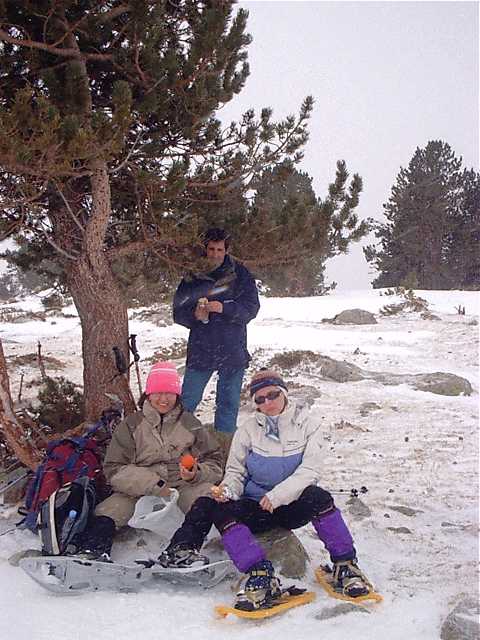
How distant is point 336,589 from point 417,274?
30.6 metres

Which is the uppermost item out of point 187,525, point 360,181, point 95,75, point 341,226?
point 95,75

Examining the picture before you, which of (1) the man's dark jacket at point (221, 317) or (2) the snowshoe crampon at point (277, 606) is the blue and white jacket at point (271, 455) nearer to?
(2) the snowshoe crampon at point (277, 606)

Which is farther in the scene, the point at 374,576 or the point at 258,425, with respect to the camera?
the point at 258,425

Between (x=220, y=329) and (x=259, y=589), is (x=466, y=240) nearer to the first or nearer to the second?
(x=220, y=329)

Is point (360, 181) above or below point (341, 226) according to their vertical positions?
above

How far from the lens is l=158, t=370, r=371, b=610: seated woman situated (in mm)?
3459

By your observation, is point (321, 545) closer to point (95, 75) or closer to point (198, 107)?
point (198, 107)

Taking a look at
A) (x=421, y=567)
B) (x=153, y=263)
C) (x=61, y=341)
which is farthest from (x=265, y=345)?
(x=421, y=567)

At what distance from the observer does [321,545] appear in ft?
14.0

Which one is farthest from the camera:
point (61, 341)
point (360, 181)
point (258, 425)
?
point (61, 341)

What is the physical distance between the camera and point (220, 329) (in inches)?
215

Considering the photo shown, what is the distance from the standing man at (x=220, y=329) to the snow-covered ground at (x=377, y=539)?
53.2 inches

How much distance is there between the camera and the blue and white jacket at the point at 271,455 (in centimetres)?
391

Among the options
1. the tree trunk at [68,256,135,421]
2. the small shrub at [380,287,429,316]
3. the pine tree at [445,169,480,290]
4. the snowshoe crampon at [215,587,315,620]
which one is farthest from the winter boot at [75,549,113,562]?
the pine tree at [445,169,480,290]
